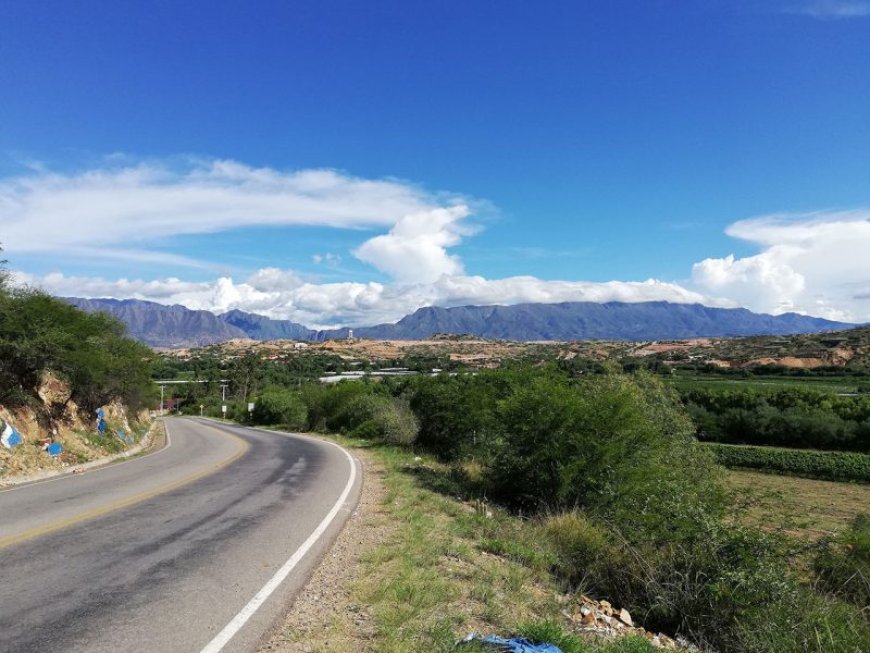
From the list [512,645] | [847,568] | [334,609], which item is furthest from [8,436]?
[847,568]

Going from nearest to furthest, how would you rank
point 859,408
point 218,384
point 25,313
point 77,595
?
point 77,595 < point 25,313 < point 859,408 < point 218,384

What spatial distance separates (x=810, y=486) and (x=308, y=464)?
4933 cm

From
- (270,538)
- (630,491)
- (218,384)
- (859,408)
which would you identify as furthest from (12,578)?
(218,384)

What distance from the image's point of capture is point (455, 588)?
263 inches

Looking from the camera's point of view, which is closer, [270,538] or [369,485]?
[270,538]

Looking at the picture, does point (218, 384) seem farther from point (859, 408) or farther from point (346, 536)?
point (346, 536)

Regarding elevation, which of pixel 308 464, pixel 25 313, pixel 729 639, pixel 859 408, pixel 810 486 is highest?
pixel 25 313

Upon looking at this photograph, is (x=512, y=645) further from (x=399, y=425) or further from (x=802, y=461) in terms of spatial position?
(x=802, y=461)

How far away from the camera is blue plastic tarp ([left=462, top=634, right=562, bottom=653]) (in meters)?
4.78

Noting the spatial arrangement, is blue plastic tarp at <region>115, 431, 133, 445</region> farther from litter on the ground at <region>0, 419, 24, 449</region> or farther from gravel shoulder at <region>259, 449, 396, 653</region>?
gravel shoulder at <region>259, 449, 396, 653</region>

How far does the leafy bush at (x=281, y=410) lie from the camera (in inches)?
2040

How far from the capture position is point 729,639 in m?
6.25

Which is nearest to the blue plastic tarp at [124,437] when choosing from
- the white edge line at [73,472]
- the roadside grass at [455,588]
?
the white edge line at [73,472]

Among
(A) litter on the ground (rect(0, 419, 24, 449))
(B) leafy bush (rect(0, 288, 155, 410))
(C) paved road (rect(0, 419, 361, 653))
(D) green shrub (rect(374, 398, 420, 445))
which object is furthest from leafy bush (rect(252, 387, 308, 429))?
(C) paved road (rect(0, 419, 361, 653))
